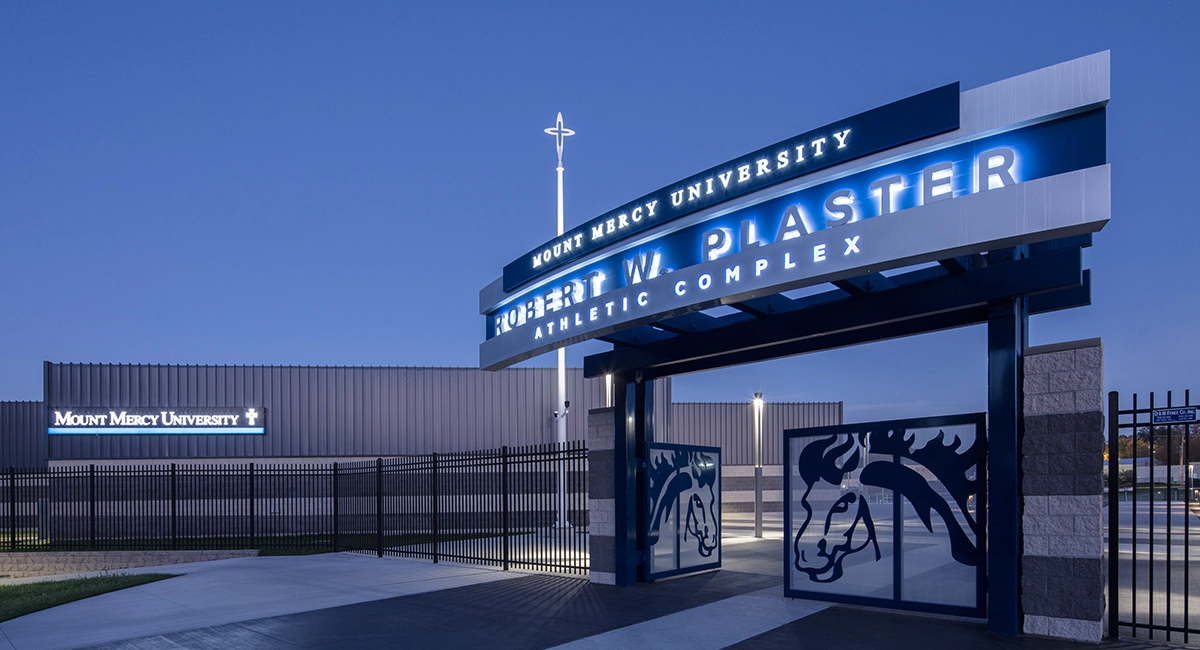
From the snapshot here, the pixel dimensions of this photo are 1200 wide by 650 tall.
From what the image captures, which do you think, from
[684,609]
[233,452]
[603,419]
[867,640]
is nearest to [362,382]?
[233,452]

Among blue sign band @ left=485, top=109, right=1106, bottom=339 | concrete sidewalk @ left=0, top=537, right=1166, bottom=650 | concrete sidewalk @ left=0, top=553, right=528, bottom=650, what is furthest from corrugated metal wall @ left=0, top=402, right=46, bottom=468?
blue sign band @ left=485, top=109, right=1106, bottom=339

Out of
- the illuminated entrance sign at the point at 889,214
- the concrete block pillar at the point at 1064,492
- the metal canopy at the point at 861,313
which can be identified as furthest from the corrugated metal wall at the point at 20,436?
the concrete block pillar at the point at 1064,492

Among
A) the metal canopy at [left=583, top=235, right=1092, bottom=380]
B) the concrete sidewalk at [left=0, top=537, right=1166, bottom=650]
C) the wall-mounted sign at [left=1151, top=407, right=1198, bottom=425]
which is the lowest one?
the concrete sidewalk at [left=0, top=537, right=1166, bottom=650]

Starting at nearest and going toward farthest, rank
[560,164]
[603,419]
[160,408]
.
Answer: [603,419]
[560,164]
[160,408]

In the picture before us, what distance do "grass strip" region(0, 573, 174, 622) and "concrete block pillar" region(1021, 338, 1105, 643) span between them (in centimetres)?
1380

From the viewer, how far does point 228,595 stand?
47.5 ft

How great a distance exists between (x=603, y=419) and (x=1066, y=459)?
7.46m

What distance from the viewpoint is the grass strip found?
13930 mm

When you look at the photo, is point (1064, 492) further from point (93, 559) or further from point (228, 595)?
point (93, 559)

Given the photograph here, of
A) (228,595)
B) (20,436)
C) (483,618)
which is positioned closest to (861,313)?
(483,618)

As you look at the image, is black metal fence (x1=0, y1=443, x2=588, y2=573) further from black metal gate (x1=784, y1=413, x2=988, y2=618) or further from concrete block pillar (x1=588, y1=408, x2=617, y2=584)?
black metal gate (x1=784, y1=413, x2=988, y2=618)

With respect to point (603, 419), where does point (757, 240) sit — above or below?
above

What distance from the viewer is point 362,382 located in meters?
30.6

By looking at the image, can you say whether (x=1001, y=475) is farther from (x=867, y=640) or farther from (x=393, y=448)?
(x=393, y=448)
